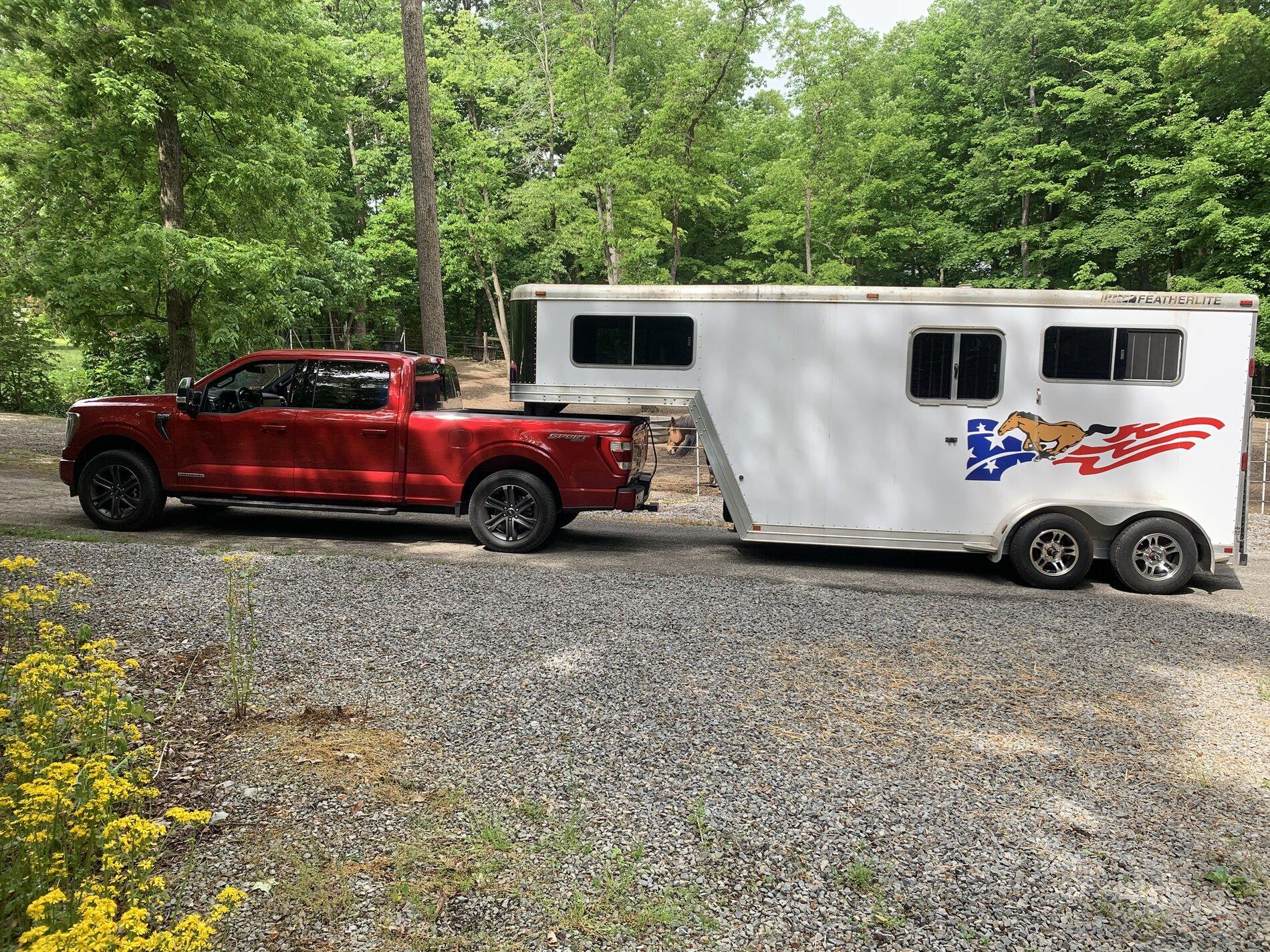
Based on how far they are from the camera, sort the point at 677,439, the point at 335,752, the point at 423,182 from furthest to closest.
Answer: the point at 677,439, the point at 423,182, the point at 335,752

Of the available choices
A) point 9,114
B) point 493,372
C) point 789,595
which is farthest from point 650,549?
point 493,372

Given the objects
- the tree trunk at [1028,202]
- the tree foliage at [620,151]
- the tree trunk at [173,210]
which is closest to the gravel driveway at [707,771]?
the tree trunk at [173,210]

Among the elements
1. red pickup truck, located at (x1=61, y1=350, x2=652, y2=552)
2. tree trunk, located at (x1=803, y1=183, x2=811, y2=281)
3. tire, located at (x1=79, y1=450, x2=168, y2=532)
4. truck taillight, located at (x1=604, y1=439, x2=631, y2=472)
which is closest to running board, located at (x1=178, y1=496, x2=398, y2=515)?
red pickup truck, located at (x1=61, y1=350, x2=652, y2=552)

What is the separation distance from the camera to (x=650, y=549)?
1013cm

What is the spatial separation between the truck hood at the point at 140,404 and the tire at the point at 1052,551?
9295mm

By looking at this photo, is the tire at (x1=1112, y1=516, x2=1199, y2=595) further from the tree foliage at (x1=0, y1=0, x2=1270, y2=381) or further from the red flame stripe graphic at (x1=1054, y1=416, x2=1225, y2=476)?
the tree foliage at (x1=0, y1=0, x2=1270, y2=381)

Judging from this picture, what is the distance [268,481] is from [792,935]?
816 cm

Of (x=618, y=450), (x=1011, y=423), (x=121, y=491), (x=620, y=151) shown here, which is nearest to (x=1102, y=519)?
(x=1011, y=423)

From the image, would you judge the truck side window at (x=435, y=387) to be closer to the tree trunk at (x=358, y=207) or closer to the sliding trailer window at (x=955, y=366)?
the sliding trailer window at (x=955, y=366)

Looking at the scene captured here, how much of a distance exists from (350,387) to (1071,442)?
7668mm

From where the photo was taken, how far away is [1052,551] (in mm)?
8820

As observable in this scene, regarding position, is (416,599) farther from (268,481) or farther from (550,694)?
(268,481)

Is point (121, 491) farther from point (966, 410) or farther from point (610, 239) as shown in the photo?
point (610, 239)

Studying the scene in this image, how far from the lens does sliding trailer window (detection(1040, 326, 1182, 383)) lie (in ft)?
27.9
